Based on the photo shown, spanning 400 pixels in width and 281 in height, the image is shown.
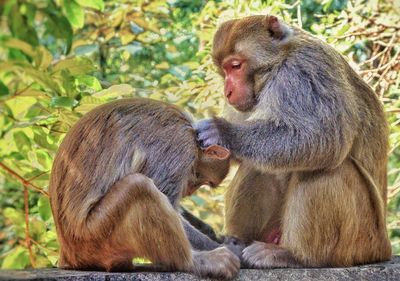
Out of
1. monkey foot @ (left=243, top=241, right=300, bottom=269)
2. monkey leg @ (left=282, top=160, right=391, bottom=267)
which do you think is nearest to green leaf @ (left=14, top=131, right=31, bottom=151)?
monkey foot @ (left=243, top=241, right=300, bottom=269)

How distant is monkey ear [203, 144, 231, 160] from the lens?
178 inches

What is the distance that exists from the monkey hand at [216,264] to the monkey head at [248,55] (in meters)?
1.12

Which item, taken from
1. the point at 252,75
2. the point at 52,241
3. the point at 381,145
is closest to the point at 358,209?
the point at 381,145

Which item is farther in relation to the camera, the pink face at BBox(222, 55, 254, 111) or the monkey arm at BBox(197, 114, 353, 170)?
the pink face at BBox(222, 55, 254, 111)

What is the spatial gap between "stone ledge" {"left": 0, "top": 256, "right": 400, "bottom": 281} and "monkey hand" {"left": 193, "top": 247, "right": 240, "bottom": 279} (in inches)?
2.9

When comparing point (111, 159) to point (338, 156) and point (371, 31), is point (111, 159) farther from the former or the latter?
point (371, 31)

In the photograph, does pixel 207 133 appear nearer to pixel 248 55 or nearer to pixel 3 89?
pixel 248 55

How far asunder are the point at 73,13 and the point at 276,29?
2.10 metres

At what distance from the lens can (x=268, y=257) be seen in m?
4.59

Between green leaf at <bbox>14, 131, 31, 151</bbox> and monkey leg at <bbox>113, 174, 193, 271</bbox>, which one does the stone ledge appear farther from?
green leaf at <bbox>14, 131, 31, 151</bbox>

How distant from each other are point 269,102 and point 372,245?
1.21 meters

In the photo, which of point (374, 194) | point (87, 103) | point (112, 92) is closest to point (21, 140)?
point (87, 103)

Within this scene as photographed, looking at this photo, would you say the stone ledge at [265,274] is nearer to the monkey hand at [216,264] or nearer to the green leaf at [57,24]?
the monkey hand at [216,264]

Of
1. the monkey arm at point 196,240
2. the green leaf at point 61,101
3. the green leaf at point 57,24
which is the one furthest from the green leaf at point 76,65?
the green leaf at point 57,24
